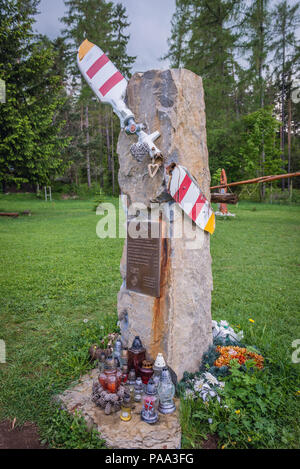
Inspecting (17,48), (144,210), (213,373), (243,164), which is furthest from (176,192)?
(243,164)

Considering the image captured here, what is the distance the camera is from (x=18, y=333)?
4312mm

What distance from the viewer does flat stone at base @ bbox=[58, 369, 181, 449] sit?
2363 mm

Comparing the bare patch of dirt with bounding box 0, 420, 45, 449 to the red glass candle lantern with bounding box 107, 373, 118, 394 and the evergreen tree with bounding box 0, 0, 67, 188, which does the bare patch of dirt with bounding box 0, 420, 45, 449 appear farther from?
the evergreen tree with bounding box 0, 0, 67, 188

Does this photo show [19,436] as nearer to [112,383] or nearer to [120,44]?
[112,383]

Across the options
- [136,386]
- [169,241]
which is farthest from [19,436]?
[169,241]

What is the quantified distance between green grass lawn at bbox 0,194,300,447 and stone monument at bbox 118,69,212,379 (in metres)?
0.92

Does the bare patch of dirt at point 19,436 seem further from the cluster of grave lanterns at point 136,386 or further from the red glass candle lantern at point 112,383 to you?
the red glass candle lantern at point 112,383

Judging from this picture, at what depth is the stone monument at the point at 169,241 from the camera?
111 inches

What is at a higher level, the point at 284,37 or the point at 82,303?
the point at 284,37

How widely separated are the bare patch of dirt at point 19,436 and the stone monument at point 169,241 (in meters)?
1.15

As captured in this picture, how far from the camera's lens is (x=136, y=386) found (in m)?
2.90

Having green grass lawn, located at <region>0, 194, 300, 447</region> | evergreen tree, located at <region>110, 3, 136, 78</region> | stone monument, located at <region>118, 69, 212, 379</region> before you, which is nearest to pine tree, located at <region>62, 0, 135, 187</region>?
evergreen tree, located at <region>110, 3, 136, 78</region>

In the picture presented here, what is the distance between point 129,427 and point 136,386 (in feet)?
1.40

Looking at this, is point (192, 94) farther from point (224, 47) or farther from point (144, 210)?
point (224, 47)
